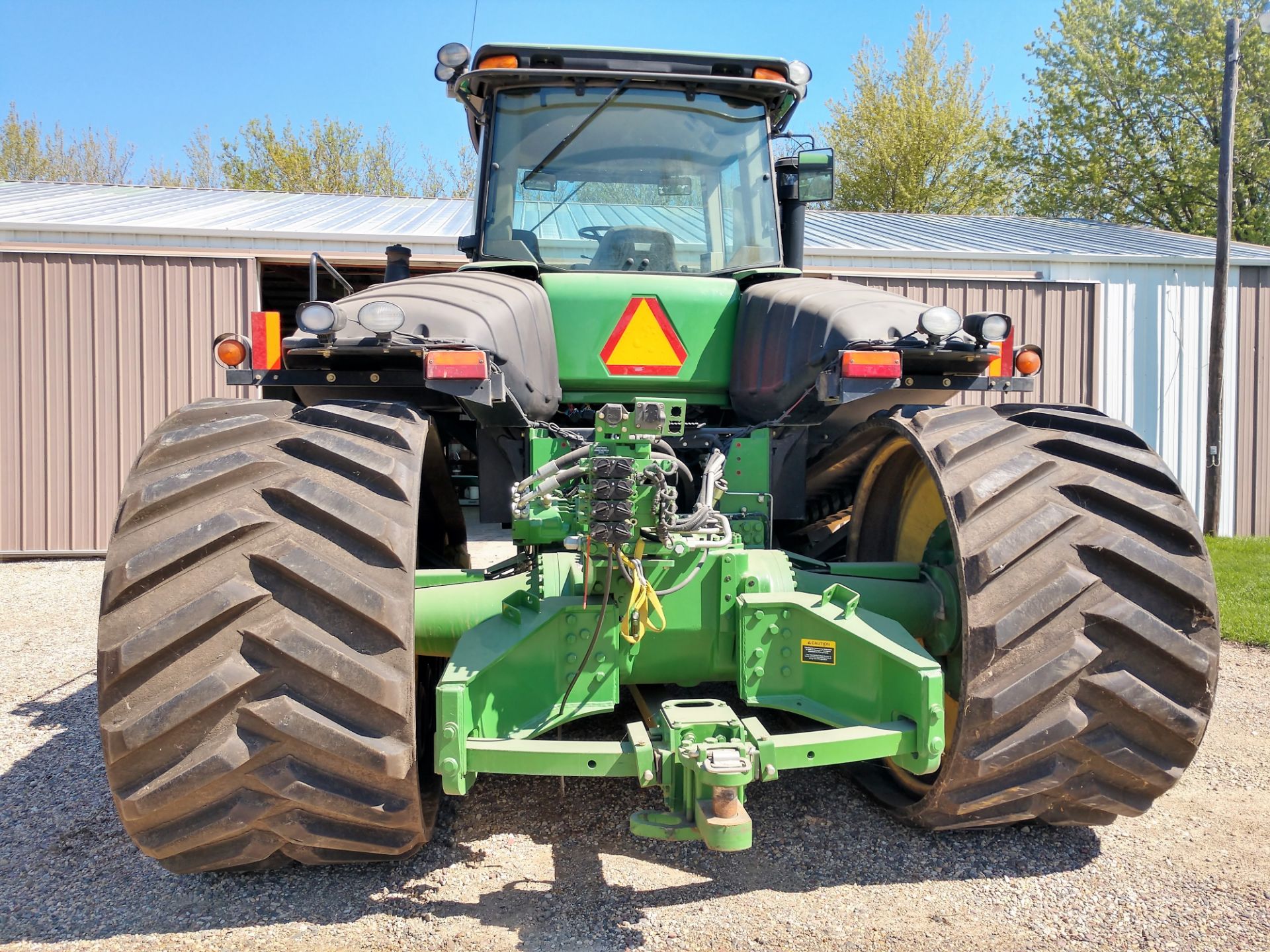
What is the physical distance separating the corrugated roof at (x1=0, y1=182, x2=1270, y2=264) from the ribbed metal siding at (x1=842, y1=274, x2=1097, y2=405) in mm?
375

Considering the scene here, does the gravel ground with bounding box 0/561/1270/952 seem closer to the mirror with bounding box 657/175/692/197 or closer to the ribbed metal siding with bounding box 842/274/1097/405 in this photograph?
the mirror with bounding box 657/175/692/197

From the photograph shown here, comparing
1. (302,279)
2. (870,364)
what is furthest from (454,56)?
(302,279)

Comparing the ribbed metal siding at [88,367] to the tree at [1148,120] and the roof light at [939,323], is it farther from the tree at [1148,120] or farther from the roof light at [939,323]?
the tree at [1148,120]

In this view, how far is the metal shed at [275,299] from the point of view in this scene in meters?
10.1

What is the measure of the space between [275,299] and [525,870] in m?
12.6

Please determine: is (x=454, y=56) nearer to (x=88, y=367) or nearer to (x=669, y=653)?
(x=669, y=653)

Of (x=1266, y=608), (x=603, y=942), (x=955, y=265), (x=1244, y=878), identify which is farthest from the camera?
(x=955, y=265)

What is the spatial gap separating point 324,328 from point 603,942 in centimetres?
196

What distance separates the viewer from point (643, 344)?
3883 mm

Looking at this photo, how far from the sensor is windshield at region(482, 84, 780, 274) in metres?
4.21

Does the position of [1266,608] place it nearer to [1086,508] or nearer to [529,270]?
[1086,508]

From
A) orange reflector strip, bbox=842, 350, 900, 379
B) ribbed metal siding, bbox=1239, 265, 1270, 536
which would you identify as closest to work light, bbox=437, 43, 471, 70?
orange reflector strip, bbox=842, 350, 900, 379

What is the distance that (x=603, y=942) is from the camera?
8.34ft

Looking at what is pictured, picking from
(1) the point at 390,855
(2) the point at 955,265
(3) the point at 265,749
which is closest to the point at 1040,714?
(1) the point at 390,855
